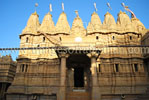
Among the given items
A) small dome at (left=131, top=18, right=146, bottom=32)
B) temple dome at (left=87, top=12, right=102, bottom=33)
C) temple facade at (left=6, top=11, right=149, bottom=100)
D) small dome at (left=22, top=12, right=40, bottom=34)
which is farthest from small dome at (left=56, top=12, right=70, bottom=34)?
small dome at (left=131, top=18, right=146, bottom=32)

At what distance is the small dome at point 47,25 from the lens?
32.3 meters

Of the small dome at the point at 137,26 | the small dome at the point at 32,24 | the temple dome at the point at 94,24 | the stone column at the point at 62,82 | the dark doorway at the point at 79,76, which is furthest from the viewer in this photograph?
the small dome at the point at 137,26

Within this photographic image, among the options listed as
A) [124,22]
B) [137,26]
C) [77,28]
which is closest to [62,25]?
[77,28]

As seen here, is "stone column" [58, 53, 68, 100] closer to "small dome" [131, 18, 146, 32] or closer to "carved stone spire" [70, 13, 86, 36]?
"carved stone spire" [70, 13, 86, 36]

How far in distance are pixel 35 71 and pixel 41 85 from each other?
10.7ft

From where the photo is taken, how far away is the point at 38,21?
35.9 meters

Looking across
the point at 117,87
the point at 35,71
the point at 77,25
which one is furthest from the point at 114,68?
the point at 35,71

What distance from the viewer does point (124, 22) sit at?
A: 32.8 meters

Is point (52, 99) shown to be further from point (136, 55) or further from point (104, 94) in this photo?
point (136, 55)

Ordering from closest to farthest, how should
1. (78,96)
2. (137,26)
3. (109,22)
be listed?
(78,96) < (109,22) < (137,26)

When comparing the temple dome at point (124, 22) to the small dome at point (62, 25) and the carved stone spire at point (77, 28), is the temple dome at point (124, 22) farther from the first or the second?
the small dome at point (62, 25)

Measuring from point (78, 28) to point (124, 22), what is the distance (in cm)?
1073

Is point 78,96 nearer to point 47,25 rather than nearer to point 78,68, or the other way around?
point 78,68

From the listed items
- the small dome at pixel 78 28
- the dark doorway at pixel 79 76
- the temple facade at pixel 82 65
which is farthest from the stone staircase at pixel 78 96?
the small dome at pixel 78 28
